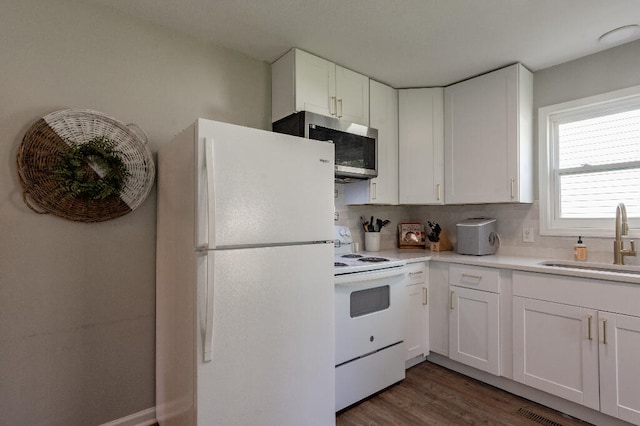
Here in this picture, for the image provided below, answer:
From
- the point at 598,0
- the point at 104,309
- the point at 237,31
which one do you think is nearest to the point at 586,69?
the point at 598,0

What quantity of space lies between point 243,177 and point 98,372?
1.37 m

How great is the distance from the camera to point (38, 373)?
1647 millimetres

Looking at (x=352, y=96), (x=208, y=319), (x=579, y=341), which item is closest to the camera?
(x=208, y=319)

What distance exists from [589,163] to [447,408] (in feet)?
6.52

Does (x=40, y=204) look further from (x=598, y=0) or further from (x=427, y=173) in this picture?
(x=598, y=0)

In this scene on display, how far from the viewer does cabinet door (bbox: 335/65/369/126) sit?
98.0 inches

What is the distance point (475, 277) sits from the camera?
238 cm

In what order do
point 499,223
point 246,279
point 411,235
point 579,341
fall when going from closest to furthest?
point 246,279, point 579,341, point 499,223, point 411,235

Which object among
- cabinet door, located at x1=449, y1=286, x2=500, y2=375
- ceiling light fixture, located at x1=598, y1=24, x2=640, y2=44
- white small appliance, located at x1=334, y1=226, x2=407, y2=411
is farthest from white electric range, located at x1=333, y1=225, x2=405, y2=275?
ceiling light fixture, located at x1=598, y1=24, x2=640, y2=44

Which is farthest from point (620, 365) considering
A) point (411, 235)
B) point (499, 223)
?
point (411, 235)

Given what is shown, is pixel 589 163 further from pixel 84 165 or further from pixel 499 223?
pixel 84 165

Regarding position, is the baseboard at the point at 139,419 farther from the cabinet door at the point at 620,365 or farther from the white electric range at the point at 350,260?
the cabinet door at the point at 620,365

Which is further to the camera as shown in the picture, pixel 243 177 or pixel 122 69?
pixel 122 69

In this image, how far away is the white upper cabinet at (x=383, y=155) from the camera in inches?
108
